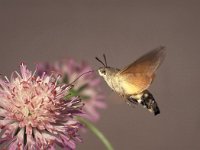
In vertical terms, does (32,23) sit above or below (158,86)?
above

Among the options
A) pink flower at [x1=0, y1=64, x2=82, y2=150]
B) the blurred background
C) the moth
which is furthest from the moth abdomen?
the blurred background

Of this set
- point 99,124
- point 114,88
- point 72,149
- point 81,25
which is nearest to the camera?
point 72,149

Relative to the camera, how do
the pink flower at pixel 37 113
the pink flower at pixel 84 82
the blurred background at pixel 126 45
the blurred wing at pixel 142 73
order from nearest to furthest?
the pink flower at pixel 37 113 < the blurred wing at pixel 142 73 < the pink flower at pixel 84 82 < the blurred background at pixel 126 45

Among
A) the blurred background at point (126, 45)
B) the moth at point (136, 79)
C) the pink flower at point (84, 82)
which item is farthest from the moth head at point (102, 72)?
the blurred background at point (126, 45)

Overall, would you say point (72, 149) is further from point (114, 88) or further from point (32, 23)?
point (32, 23)

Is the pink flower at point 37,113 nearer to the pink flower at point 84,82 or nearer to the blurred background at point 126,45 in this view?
the pink flower at point 84,82

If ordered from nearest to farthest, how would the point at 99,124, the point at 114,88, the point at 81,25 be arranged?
the point at 114,88
the point at 99,124
the point at 81,25

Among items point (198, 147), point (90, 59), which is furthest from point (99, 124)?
point (198, 147)

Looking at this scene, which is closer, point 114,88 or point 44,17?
point 114,88
